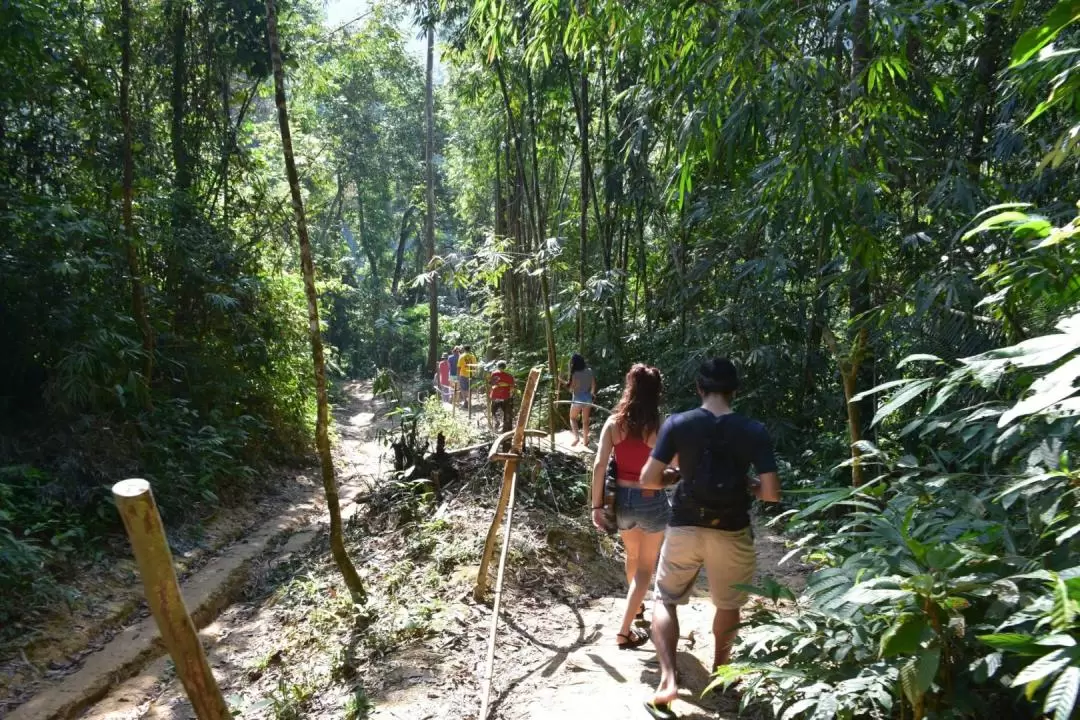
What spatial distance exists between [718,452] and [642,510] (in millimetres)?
819

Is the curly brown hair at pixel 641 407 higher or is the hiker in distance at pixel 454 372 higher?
the curly brown hair at pixel 641 407

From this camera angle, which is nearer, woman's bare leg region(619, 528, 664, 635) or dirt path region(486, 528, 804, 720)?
dirt path region(486, 528, 804, 720)

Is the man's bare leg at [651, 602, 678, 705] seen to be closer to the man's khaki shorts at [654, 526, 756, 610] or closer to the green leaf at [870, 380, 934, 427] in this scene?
the man's khaki shorts at [654, 526, 756, 610]

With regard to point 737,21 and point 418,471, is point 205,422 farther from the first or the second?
point 737,21

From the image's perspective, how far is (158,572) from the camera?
182 cm

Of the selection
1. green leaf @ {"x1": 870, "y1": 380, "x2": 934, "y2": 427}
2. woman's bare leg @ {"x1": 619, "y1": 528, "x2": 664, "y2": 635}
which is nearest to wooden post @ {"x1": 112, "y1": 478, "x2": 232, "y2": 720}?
green leaf @ {"x1": 870, "y1": 380, "x2": 934, "y2": 427}

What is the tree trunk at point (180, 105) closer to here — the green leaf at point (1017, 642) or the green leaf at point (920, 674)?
the green leaf at point (920, 674)

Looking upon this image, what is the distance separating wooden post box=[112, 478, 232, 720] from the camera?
1766mm

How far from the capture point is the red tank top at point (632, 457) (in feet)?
12.2

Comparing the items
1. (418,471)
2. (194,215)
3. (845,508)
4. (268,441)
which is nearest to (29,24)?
(194,215)

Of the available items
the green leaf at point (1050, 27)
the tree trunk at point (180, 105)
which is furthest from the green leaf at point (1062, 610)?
the tree trunk at point (180, 105)

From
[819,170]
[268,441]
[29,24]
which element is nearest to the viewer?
[819,170]

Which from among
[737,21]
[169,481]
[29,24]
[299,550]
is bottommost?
[299,550]

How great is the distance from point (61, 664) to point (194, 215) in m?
6.29
